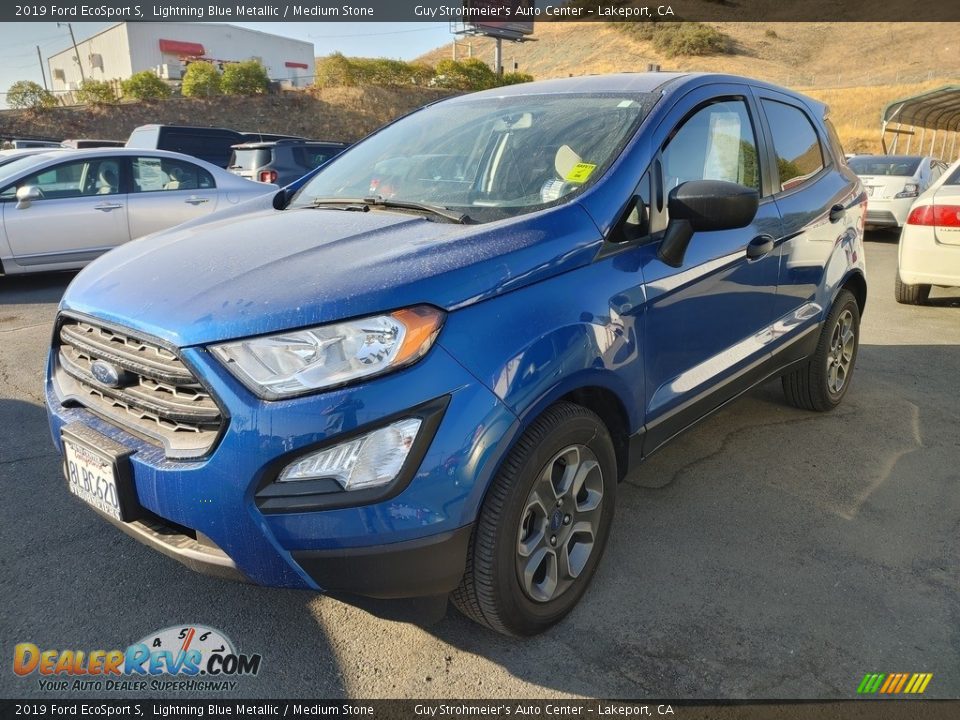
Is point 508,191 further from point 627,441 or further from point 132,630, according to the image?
point 132,630

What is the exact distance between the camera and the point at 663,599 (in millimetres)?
2492

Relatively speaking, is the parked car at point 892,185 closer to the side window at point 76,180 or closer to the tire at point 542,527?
the side window at point 76,180

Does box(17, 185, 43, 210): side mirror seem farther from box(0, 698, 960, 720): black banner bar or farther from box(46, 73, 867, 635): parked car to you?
box(0, 698, 960, 720): black banner bar

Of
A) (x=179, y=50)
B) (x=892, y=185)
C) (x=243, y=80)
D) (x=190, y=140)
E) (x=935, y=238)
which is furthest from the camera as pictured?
(x=179, y=50)

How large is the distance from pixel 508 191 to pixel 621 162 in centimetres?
41

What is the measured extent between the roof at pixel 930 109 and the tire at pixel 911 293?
15.2 metres

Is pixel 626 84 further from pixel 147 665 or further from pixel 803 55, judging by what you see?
pixel 803 55

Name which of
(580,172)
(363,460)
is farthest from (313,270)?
(580,172)

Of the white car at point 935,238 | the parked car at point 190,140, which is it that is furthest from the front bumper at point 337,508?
the parked car at point 190,140

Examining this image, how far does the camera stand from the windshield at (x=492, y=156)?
254cm

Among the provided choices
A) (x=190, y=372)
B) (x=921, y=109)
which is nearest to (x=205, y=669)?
(x=190, y=372)

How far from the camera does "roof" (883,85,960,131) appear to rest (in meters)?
19.7

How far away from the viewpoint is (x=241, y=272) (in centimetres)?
202

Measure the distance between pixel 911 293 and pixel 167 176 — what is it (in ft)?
26.5
